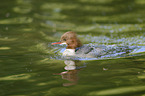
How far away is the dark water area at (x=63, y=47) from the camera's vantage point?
4363 millimetres

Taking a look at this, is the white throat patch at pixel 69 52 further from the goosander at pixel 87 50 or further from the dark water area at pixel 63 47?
the dark water area at pixel 63 47

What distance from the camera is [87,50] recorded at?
6.73 m

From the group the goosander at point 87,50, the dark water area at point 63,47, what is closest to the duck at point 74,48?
the goosander at point 87,50

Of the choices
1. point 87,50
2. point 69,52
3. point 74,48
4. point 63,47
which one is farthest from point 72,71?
point 63,47

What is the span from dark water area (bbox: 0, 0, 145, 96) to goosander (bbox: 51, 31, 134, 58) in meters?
0.29

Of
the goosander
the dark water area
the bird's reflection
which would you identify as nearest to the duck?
the goosander

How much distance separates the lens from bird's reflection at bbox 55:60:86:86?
4.71 metres

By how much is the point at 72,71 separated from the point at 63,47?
254cm

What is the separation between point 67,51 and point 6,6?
5.34m

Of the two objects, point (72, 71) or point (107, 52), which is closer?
point (72, 71)

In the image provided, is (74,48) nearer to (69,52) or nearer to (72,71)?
(69,52)

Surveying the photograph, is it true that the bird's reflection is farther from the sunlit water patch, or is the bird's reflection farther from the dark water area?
the sunlit water patch

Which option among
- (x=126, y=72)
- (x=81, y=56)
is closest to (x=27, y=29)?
(x=81, y=56)

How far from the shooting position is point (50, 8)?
11.2 m
